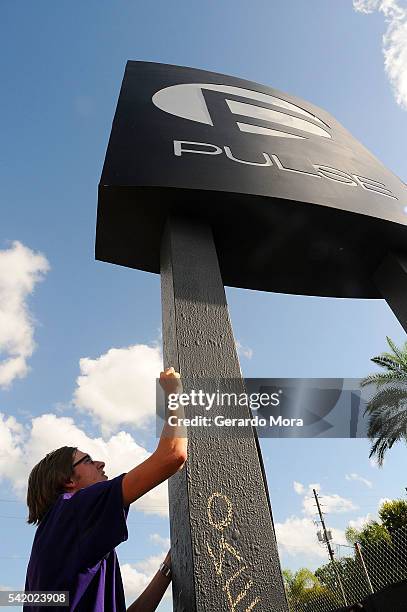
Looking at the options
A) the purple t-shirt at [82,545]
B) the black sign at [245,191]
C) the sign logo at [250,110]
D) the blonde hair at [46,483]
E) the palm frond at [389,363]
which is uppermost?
the palm frond at [389,363]

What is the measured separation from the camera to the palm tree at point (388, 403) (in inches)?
490

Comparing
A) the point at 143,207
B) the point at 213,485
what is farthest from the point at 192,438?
the point at 143,207

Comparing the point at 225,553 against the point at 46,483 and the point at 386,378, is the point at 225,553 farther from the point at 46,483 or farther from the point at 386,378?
the point at 386,378

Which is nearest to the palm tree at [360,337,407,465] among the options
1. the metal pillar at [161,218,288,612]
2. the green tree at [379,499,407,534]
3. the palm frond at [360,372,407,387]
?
the palm frond at [360,372,407,387]

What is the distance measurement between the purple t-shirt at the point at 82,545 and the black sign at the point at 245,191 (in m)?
2.14

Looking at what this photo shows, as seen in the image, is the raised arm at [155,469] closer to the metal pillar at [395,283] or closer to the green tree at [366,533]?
the metal pillar at [395,283]

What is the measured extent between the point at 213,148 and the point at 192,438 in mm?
2447

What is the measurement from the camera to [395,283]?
360 centimetres

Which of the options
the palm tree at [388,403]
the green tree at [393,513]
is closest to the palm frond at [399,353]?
the palm tree at [388,403]

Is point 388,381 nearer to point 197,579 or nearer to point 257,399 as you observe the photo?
point 257,399

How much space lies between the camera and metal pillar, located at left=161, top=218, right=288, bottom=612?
61.4 inches

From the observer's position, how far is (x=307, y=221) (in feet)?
11.1

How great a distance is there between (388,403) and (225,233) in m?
11.5

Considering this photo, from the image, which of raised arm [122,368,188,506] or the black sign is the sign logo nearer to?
the black sign
